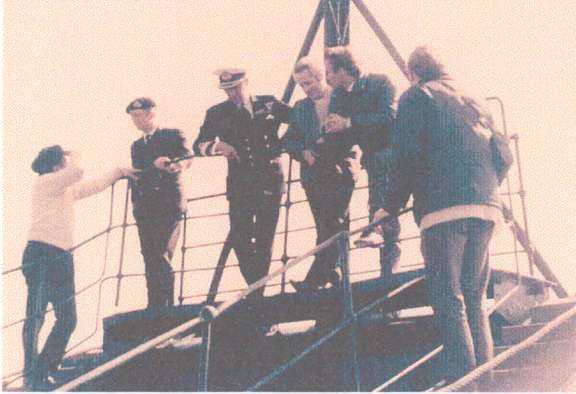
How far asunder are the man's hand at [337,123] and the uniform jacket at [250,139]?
613 mm

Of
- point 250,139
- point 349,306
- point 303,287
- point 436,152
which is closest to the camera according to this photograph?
point 436,152

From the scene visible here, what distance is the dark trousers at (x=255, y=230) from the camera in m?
5.76

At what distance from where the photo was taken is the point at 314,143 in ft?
18.2

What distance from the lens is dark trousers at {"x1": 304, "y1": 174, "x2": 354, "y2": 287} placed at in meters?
5.43

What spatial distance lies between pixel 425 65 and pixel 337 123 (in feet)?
3.63

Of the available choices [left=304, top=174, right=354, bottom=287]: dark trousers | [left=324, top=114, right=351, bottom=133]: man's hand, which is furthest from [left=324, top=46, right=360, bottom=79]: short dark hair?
[left=304, top=174, right=354, bottom=287]: dark trousers

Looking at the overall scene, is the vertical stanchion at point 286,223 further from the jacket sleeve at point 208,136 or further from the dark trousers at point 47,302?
the dark trousers at point 47,302

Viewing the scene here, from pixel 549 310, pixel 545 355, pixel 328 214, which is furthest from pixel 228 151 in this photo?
pixel 545 355

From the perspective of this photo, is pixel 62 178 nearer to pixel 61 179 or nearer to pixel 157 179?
pixel 61 179

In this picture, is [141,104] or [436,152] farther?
[141,104]

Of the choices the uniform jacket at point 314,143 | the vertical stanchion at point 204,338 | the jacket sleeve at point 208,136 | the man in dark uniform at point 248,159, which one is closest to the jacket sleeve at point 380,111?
the uniform jacket at point 314,143

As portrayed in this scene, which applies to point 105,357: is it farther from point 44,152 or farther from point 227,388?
point 44,152

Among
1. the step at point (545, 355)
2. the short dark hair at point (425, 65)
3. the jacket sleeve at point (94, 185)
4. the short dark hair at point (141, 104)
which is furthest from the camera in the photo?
the short dark hair at point (141, 104)

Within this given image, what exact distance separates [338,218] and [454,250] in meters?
1.51
